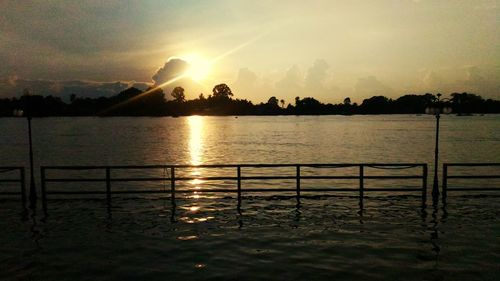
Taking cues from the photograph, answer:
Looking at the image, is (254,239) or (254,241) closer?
(254,241)

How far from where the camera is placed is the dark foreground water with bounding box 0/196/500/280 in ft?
35.8

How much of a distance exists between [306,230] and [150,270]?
5991 millimetres

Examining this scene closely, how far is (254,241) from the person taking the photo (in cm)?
1352

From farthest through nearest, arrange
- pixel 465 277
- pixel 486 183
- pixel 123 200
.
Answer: pixel 486 183 < pixel 123 200 < pixel 465 277

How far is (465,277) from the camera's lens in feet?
34.2

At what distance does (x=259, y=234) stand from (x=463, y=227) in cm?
743

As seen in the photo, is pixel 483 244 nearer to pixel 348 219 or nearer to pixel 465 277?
pixel 465 277

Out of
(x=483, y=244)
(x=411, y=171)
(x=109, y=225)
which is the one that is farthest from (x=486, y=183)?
(x=109, y=225)

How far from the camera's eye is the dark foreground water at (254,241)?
1092 centimetres

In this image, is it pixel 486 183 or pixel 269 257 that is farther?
pixel 486 183

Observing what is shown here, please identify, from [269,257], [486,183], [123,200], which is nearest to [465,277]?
[269,257]

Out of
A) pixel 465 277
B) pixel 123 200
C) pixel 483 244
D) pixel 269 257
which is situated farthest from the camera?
pixel 123 200

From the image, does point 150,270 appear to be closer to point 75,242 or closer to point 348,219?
point 75,242

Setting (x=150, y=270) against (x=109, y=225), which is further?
(x=109, y=225)
